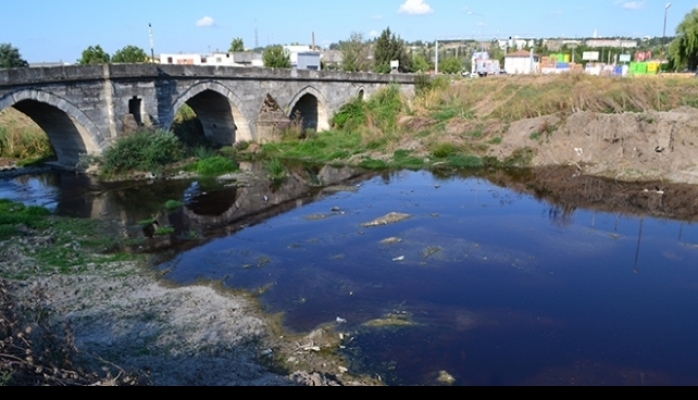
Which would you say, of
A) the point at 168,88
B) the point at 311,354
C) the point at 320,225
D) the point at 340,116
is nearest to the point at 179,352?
the point at 311,354

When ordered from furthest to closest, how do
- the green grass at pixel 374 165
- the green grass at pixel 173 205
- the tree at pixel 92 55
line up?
the tree at pixel 92 55, the green grass at pixel 374 165, the green grass at pixel 173 205

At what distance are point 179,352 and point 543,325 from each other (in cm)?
572

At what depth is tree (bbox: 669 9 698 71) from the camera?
36.0 metres

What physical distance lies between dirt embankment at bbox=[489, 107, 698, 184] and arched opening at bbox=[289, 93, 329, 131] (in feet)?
36.3

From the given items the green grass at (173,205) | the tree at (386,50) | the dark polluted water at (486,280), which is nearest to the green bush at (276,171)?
the dark polluted water at (486,280)

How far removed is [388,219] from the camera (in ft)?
48.3

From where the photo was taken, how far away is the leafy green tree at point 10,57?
116 feet

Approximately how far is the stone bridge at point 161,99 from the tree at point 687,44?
2285cm

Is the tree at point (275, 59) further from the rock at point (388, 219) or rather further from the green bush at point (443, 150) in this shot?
the rock at point (388, 219)

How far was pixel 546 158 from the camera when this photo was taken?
72.3 ft

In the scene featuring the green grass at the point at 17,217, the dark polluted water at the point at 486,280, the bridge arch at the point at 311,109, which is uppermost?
the bridge arch at the point at 311,109

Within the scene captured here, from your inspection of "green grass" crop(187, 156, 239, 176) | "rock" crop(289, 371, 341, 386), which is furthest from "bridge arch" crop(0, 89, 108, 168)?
"rock" crop(289, 371, 341, 386)

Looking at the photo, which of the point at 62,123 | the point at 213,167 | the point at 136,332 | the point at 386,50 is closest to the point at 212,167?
the point at 213,167

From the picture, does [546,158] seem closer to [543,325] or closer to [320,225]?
[320,225]
